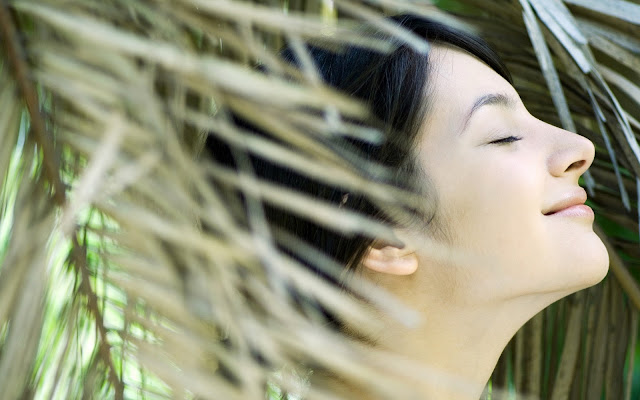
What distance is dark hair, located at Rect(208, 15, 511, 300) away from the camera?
1019mm

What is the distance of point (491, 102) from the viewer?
105cm

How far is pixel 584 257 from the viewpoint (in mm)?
989

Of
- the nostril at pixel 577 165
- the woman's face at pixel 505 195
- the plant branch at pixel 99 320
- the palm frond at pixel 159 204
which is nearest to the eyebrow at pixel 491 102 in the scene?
the woman's face at pixel 505 195

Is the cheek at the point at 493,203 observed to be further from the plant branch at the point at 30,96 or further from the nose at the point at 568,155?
the plant branch at the point at 30,96

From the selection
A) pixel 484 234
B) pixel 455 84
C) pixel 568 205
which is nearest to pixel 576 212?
pixel 568 205

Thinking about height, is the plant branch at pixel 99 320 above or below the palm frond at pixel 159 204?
below

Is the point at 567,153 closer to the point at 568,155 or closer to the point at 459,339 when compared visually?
the point at 568,155

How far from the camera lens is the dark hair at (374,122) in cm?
102

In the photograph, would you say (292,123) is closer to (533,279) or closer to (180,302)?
(180,302)

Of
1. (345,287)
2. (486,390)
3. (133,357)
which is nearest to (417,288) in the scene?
(345,287)

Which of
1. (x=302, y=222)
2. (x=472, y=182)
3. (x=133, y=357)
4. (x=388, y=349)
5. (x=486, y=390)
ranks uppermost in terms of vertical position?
(x=133, y=357)

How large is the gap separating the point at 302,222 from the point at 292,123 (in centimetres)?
68

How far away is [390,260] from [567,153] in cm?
26

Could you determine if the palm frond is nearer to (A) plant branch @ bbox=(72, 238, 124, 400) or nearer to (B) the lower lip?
(A) plant branch @ bbox=(72, 238, 124, 400)
